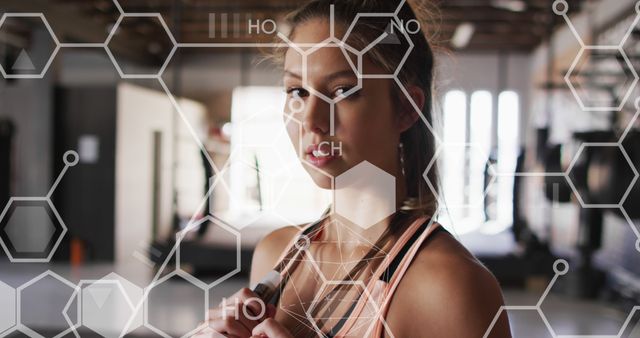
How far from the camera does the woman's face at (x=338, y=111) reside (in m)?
0.41

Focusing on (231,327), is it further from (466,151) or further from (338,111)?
(466,151)

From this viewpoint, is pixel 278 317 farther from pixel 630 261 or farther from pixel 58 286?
pixel 630 261

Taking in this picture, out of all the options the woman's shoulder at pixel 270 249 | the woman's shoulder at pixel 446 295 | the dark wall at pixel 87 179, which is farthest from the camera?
the dark wall at pixel 87 179

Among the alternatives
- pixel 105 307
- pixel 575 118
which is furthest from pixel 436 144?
pixel 575 118

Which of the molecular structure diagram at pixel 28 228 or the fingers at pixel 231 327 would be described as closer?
the fingers at pixel 231 327

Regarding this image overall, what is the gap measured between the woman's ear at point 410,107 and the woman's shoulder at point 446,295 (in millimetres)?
92

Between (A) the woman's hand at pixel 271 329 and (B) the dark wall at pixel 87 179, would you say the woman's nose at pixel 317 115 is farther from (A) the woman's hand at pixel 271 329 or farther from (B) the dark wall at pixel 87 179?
(B) the dark wall at pixel 87 179

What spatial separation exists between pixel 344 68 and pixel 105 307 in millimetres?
377

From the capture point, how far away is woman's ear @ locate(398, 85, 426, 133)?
1.38 feet

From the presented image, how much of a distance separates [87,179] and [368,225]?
1227 mm

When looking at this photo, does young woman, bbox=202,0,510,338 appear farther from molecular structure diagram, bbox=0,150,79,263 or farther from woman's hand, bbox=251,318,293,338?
molecular structure diagram, bbox=0,150,79,263

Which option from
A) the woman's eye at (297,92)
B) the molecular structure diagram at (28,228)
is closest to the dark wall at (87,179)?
the molecular structure diagram at (28,228)

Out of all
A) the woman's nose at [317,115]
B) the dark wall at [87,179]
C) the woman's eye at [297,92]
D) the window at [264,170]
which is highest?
the woman's eye at [297,92]

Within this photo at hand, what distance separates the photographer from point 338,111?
16.6 inches
